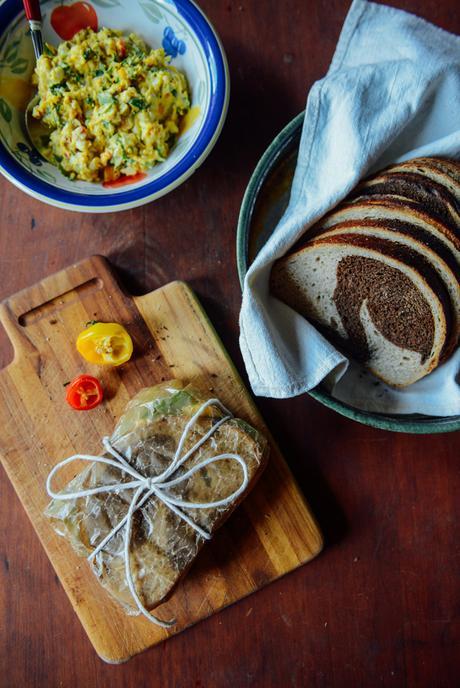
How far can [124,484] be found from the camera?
1202 millimetres

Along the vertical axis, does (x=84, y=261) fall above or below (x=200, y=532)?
above

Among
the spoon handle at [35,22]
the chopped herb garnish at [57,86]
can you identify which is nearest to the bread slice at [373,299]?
the chopped herb garnish at [57,86]

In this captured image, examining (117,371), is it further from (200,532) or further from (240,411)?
(200,532)

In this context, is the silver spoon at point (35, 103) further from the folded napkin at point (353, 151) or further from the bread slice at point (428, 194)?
the bread slice at point (428, 194)

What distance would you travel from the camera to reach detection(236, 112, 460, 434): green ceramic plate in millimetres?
1186

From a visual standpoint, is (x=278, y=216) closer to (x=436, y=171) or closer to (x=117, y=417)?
(x=436, y=171)

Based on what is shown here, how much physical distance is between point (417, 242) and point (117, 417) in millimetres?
752

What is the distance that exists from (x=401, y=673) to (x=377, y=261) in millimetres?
948

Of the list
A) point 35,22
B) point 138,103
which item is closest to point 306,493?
point 138,103

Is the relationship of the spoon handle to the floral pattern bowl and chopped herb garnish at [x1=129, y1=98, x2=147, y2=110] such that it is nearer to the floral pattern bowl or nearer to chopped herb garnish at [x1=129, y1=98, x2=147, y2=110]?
the floral pattern bowl

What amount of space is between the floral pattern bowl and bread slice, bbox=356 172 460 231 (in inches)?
15.1

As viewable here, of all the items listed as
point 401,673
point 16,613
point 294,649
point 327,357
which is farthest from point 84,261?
point 401,673

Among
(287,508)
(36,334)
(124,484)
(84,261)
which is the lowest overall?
→ (287,508)

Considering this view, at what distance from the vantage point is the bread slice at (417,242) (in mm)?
1104
